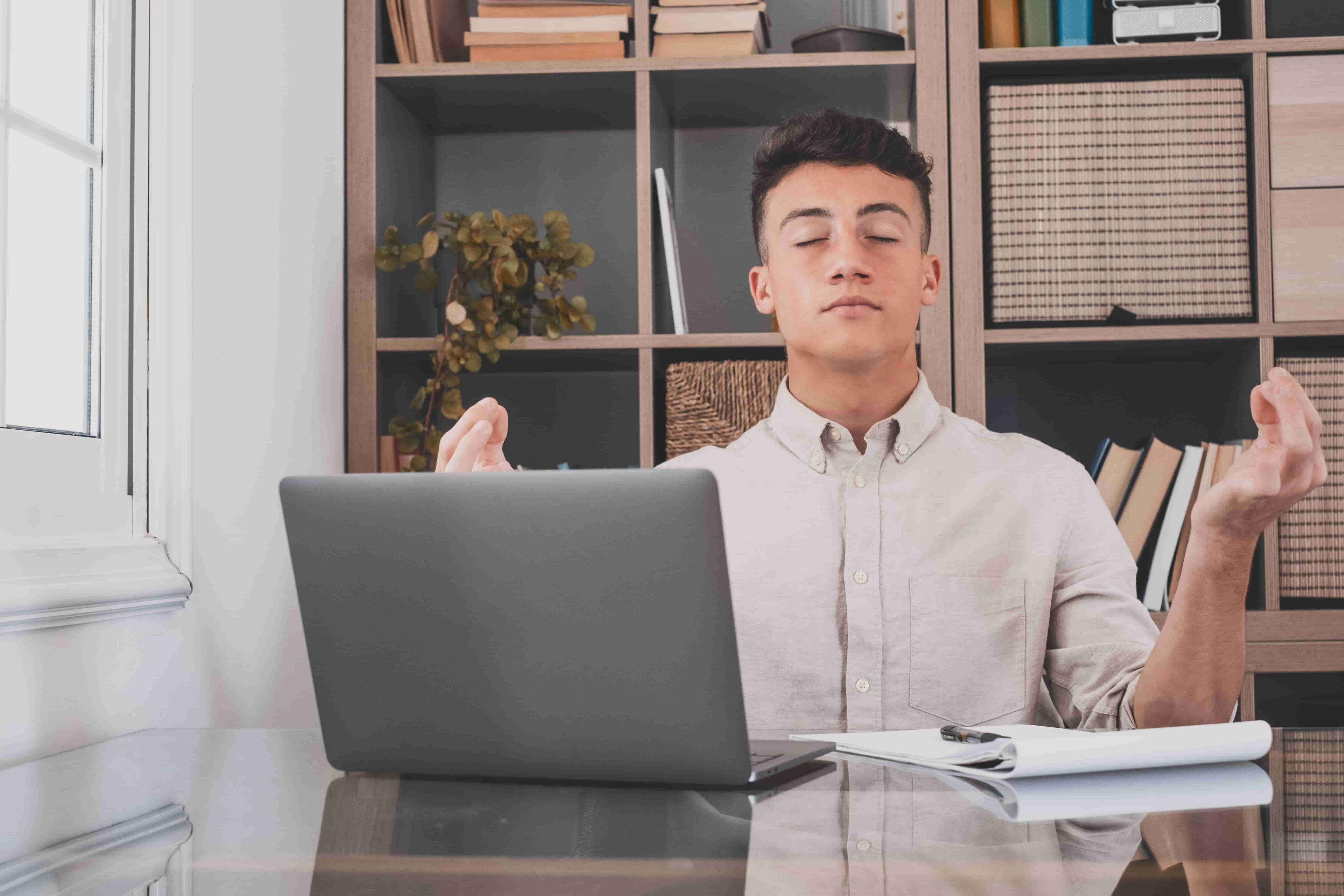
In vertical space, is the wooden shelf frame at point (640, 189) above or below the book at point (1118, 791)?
above

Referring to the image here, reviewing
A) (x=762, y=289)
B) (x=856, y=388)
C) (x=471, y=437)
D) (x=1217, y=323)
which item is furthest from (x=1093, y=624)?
(x=1217, y=323)

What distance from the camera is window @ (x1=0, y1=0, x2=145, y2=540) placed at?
1.12 m

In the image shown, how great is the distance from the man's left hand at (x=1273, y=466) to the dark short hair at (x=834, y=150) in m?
0.73

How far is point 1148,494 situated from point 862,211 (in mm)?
812

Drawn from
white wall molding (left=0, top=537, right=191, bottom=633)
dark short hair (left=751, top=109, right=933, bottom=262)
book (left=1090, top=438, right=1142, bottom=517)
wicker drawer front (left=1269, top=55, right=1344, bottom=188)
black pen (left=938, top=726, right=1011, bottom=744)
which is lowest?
black pen (left=938, top=726, right=1011, bottom=744)

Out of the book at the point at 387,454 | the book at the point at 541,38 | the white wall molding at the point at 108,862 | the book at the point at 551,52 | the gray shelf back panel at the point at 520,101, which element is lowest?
the white wall molding at the point at 108,862

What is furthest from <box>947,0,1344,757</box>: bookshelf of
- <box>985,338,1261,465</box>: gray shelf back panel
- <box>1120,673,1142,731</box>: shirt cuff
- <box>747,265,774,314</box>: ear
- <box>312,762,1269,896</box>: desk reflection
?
<box>312,762,1269,896</box>: desk reflection

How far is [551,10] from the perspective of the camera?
1946 millimetres

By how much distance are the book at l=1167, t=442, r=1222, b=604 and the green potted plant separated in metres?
1.07

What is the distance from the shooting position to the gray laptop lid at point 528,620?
0.67 m

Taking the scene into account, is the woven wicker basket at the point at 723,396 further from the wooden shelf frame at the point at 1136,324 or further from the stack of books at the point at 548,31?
the stack of books at the point at 548,31

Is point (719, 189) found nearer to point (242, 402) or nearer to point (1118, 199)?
point (1118, 199)

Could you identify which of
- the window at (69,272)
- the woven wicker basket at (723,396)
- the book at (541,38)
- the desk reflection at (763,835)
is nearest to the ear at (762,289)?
the woven wicker basket at (723,396)

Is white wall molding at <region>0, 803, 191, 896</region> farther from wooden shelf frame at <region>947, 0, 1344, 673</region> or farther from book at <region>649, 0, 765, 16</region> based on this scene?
book at <region>649, 0, 765, 16</region>
